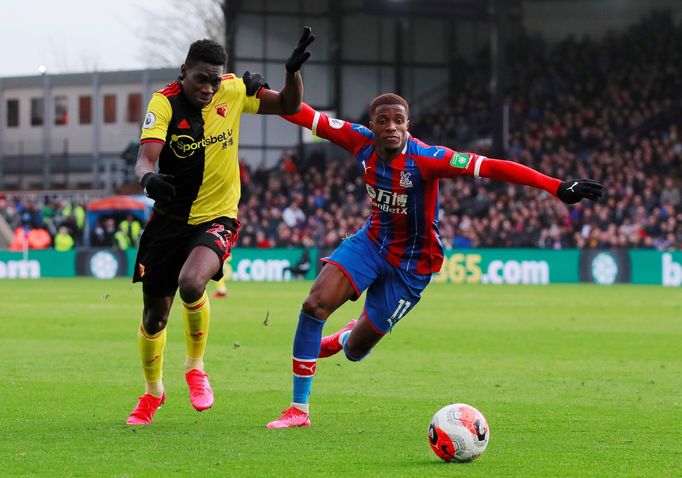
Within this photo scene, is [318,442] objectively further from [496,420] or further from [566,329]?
[566,329]

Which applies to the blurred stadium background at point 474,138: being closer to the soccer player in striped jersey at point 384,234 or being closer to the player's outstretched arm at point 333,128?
the soccer player in striped jersey at point 384,234

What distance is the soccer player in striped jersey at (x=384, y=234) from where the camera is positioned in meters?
8.28

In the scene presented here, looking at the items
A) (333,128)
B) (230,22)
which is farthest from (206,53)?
(230,22)

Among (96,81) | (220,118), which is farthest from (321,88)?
(220,118)

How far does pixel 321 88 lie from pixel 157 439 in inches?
1560

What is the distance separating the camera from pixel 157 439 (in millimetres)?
7629

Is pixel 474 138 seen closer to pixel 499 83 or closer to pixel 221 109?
pixel 499 83

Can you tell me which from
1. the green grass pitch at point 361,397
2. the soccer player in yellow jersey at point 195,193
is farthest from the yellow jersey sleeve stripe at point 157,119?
the green grass pitch at point 361,397

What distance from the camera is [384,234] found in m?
8.76

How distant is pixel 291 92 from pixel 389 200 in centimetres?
105

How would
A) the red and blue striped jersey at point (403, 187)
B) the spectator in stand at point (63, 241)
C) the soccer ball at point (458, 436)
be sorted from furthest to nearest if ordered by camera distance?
1. the spectator in stand at point (63, 241)
2. the red and blue striped jersey at point (403, 187)
3. the soccer ball at point (458, 436)

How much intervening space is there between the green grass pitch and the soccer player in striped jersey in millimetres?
621

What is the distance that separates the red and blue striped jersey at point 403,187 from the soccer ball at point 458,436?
199cm

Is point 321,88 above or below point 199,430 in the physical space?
above
